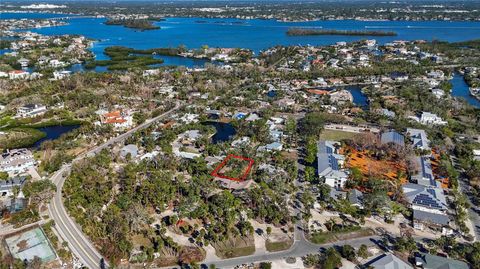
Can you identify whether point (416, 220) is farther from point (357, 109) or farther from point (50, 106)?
point (50, 106)

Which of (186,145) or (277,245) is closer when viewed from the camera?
(277,245)

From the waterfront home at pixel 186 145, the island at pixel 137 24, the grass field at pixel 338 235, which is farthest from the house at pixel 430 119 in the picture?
the island at pixel 137 24

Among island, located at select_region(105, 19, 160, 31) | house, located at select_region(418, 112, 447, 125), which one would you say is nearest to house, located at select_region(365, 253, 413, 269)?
house, located at select_region(418, 112, 447, 125)

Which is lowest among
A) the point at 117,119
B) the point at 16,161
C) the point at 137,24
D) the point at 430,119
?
the point at 16,161

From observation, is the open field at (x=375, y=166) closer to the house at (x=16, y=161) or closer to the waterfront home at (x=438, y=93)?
the waterfront home at (x=438, y=93)

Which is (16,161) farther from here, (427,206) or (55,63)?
(55,63)

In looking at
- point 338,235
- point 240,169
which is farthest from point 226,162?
point 338,235

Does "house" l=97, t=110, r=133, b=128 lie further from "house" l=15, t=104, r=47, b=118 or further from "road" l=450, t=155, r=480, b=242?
"road" l=450, t=155, r=480, b=242
